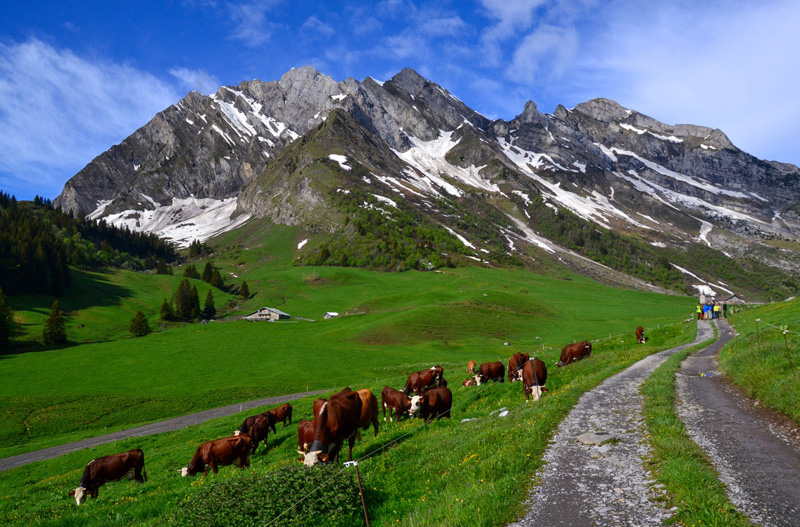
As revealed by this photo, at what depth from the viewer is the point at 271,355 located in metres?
79.8

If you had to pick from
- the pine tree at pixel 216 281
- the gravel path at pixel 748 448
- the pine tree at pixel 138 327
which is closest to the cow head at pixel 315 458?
the gravel path at pixel 748 448

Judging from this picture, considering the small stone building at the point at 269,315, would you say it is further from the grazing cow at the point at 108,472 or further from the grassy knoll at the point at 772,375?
the grassy knoll at the point at 772,375

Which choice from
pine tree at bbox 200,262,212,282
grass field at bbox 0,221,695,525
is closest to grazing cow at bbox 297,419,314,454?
grass field at bbox 0,221,695,525

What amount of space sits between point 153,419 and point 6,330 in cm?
7053

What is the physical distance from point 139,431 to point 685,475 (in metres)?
49.9

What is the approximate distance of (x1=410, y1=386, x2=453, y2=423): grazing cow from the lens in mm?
22734

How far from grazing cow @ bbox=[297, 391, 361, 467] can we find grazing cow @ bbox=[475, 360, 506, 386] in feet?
59.4

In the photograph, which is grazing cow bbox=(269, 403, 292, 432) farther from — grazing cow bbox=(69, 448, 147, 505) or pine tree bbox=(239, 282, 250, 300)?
pine tree bbox=(239, 282, 250, 300)

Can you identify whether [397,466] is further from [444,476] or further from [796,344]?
[796,344]

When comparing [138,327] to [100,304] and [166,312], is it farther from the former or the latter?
[100,304]

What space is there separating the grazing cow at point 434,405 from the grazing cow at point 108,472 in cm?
1566

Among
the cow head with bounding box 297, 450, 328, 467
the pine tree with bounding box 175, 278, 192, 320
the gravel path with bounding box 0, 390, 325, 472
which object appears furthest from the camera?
the pine tree with bounding box 175, 278, 192, 320

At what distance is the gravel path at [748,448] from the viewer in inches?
337

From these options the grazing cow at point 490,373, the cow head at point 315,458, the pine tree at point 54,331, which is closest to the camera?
the cow head at point 315,458
